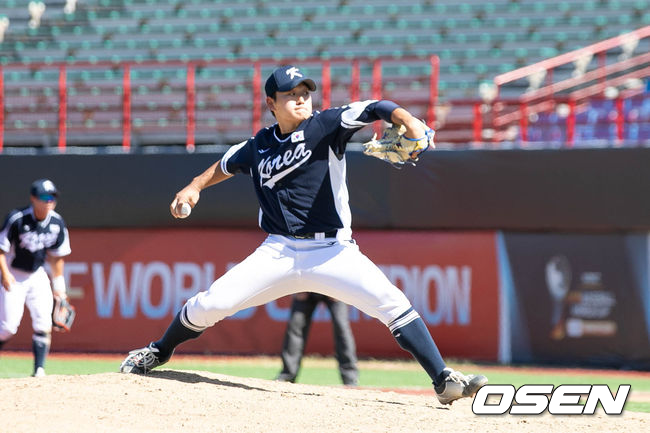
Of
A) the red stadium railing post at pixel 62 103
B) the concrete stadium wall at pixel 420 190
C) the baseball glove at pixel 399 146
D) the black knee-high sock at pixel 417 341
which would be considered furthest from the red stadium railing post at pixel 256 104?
the black knee-high sock at pixel 417 341

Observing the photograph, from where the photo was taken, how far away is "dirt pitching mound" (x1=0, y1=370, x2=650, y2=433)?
4.98 metres

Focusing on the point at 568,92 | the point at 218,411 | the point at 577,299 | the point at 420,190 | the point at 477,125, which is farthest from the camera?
the point at 568,92

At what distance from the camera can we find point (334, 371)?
10.9 metres

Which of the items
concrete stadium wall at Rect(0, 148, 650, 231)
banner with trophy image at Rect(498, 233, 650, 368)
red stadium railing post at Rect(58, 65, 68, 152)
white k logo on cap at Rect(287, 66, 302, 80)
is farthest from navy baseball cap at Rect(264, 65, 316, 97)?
red stadium railing post at Rect(58, 65, 68, 152)

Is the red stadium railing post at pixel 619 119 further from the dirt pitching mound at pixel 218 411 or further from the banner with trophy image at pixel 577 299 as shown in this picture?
the dirt pitching mound at pixel 218 411

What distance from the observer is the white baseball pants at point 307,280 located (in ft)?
18.1

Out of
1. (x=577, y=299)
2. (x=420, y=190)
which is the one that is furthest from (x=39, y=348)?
(x=577, y=299)

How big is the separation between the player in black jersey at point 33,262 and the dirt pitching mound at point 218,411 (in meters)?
2.79

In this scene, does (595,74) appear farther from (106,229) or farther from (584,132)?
(106,229)

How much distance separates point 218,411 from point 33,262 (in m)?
4.17

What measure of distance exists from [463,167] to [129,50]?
8.49 metres

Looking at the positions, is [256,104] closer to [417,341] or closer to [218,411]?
[417,341]

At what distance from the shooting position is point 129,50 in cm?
1805

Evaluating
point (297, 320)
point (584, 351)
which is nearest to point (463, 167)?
point (584, 351)
